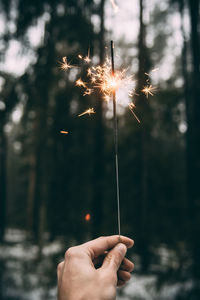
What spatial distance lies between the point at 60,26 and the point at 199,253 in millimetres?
7975

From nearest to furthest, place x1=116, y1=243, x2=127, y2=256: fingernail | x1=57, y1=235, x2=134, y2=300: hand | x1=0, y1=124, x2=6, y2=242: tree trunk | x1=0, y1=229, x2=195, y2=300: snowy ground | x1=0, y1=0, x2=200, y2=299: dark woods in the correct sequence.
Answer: x1=57, y1=235, x2=134, y2=300: hand < x1=116, y1=243, x2=127, y2=256: fingernail < x1=0, y1=229, x2=195, y2=300: snowy ground < x1=0, y1=0, x2=200, y2=299: dark woods < x1=0, y1=124, x2=6, y2=242: tree trunk

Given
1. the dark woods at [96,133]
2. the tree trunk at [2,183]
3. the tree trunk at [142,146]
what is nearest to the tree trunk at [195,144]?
the dark woods at [96,133]

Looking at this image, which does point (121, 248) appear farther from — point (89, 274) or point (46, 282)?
point (46, 282)

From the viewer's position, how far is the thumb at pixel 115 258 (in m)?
1.75

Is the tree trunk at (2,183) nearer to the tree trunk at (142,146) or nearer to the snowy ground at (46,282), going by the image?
the snowy ground at (46,282)

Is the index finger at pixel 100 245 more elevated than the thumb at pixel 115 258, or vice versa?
the index finger at pixel 100 245

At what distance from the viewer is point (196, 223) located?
233 inches

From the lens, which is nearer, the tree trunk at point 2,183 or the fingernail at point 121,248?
the fingernail at point 121,248

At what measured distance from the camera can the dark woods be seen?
7.24 metres

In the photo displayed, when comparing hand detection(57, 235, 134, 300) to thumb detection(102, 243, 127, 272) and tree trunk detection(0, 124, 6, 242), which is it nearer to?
thumb detection(102, 243, 127, 272)

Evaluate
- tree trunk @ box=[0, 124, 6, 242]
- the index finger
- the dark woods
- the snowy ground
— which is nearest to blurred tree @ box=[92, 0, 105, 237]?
the dark woods

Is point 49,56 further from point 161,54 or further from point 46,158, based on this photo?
point 161,54

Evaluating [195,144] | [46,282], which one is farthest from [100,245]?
[46,282]

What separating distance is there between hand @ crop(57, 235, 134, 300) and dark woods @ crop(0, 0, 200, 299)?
4.75 m
